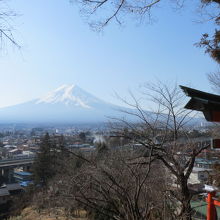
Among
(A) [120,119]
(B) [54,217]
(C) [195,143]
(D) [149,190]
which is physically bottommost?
(B) [54,217]

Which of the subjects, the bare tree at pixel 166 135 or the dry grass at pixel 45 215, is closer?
the bare tree at pixel 166 135

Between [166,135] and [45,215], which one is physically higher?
[166,135]

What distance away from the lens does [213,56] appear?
3.72 meters

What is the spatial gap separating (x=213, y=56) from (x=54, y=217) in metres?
10.0

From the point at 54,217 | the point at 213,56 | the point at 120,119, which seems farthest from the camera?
the point at 54,217

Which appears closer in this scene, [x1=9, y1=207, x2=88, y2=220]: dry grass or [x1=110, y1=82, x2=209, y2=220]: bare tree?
[x1=110, y1=82, x2=209, y2=220]: bare tree

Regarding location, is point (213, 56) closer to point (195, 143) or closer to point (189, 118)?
point (189, 118)

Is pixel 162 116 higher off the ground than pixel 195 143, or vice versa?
pixel 162 116

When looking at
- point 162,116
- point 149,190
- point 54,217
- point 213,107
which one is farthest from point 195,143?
point 54,217

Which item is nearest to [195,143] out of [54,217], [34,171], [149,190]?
[149,190]

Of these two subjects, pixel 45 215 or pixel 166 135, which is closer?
pixel 166 135

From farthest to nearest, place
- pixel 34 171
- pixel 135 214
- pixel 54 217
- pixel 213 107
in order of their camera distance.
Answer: pixel 34 171
pixel 54 217
pixel 135 214
pixel 213 107

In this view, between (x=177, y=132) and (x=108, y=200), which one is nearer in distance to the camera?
(x=108, y=200)

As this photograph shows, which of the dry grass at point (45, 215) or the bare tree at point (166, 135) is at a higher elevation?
the bare tree at point (166, 135)
